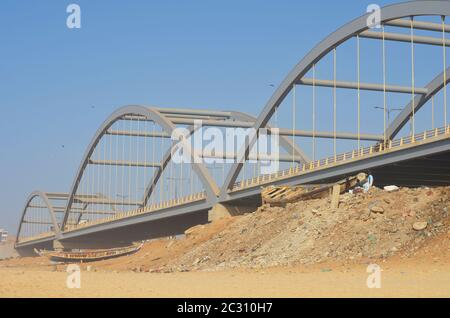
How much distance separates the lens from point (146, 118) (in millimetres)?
85250

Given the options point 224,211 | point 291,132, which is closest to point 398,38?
point 291,132

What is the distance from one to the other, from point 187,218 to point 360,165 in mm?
35895

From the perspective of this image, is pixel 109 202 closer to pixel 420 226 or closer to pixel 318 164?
pixel 318 164

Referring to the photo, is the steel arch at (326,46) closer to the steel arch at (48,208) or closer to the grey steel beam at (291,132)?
the grey steel beam at (291,132)

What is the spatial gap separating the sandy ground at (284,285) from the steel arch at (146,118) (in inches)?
1538

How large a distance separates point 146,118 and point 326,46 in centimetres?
3099

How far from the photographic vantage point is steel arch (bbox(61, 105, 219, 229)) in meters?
72.6

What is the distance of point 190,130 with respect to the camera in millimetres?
81375

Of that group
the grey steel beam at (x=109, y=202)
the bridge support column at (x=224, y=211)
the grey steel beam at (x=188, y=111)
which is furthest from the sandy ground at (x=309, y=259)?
the grey steel beam at (x=109, y=202)

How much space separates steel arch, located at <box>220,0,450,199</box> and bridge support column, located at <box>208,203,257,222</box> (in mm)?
994

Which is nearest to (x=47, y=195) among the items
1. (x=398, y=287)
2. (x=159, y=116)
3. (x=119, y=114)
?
(x=119, y=114)

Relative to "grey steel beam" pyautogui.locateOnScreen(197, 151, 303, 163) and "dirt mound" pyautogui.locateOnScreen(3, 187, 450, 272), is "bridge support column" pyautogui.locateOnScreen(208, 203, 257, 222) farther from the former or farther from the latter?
"dirt mound" pyautogui.locateOnScreen(3, 187, 450, 272)

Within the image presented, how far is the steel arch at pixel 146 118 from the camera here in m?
72.6

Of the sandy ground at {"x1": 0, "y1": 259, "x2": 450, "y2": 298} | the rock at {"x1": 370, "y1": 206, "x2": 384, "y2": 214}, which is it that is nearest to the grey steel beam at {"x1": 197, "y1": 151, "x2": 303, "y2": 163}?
the rock at {"x1": 370, "y1": 206, "x2": 384, "y2": 214}
